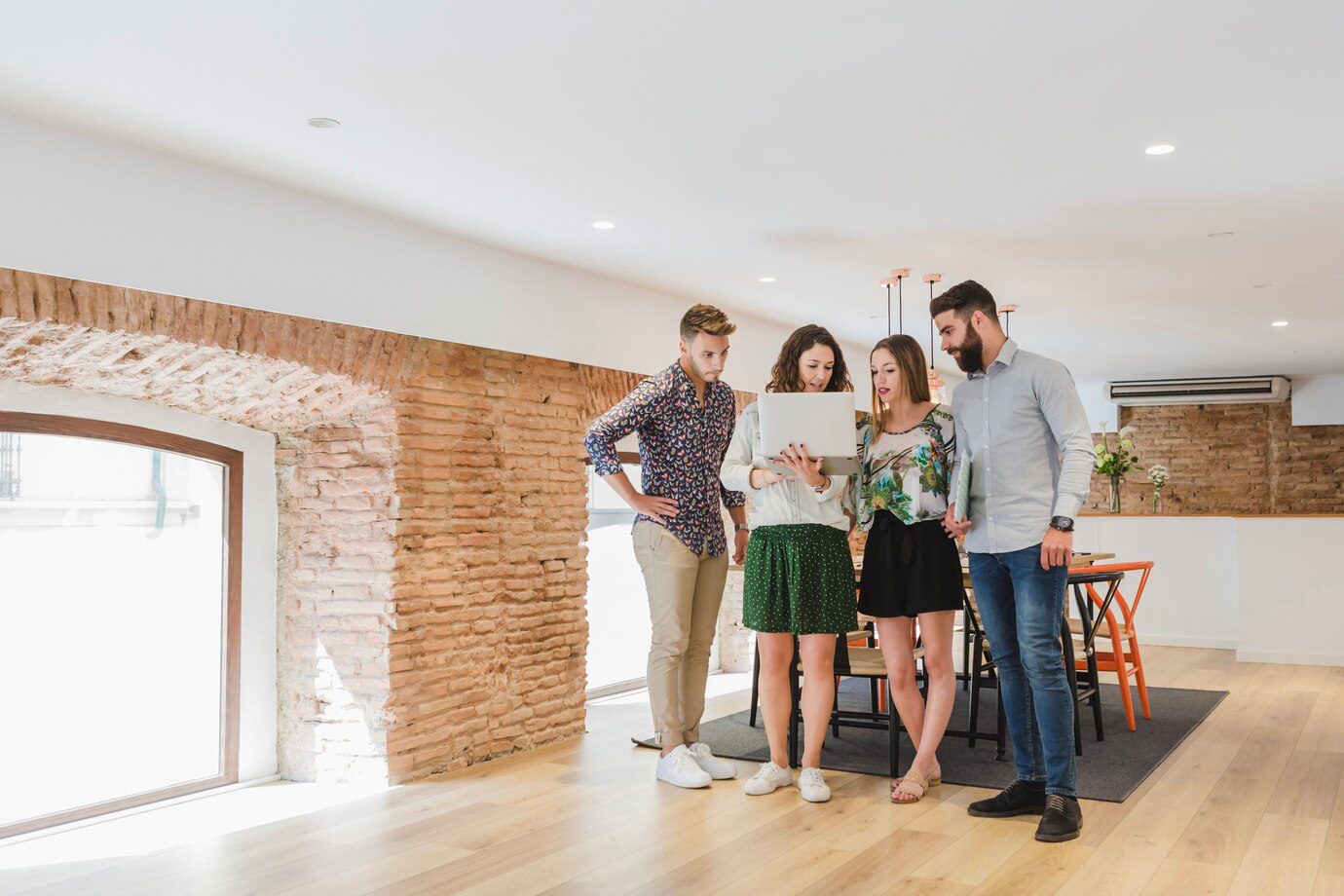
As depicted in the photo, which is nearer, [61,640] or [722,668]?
[61,640]

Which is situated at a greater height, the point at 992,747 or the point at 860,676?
the point at 860,676

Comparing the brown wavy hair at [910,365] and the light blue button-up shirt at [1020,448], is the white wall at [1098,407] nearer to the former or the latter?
the brown wavy hair at [910,365]

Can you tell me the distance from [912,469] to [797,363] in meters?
0.48

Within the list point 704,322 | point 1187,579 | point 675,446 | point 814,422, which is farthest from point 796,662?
point 1187,579

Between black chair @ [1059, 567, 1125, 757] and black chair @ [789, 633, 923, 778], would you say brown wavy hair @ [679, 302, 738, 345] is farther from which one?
black chair @ [1059, 567, 1125, 757]

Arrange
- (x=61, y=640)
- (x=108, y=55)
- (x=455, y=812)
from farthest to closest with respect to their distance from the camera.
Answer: (x=61, y=640)
(x=455, y=812)
(x=108, y=55)

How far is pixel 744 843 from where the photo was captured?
300cm

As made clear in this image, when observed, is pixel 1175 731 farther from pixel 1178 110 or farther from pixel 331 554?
pixel 331 554

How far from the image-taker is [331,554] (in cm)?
→ 416

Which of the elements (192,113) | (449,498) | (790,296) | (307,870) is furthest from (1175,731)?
(192,113)

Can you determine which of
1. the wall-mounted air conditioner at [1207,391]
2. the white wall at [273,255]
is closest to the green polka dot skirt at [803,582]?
the white wall at [273,255]

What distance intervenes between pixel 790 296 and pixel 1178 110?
2808 mm

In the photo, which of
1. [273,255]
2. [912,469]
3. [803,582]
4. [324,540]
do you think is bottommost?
[803,582]

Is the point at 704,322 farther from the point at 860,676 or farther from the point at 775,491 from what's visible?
the point at 860,676
